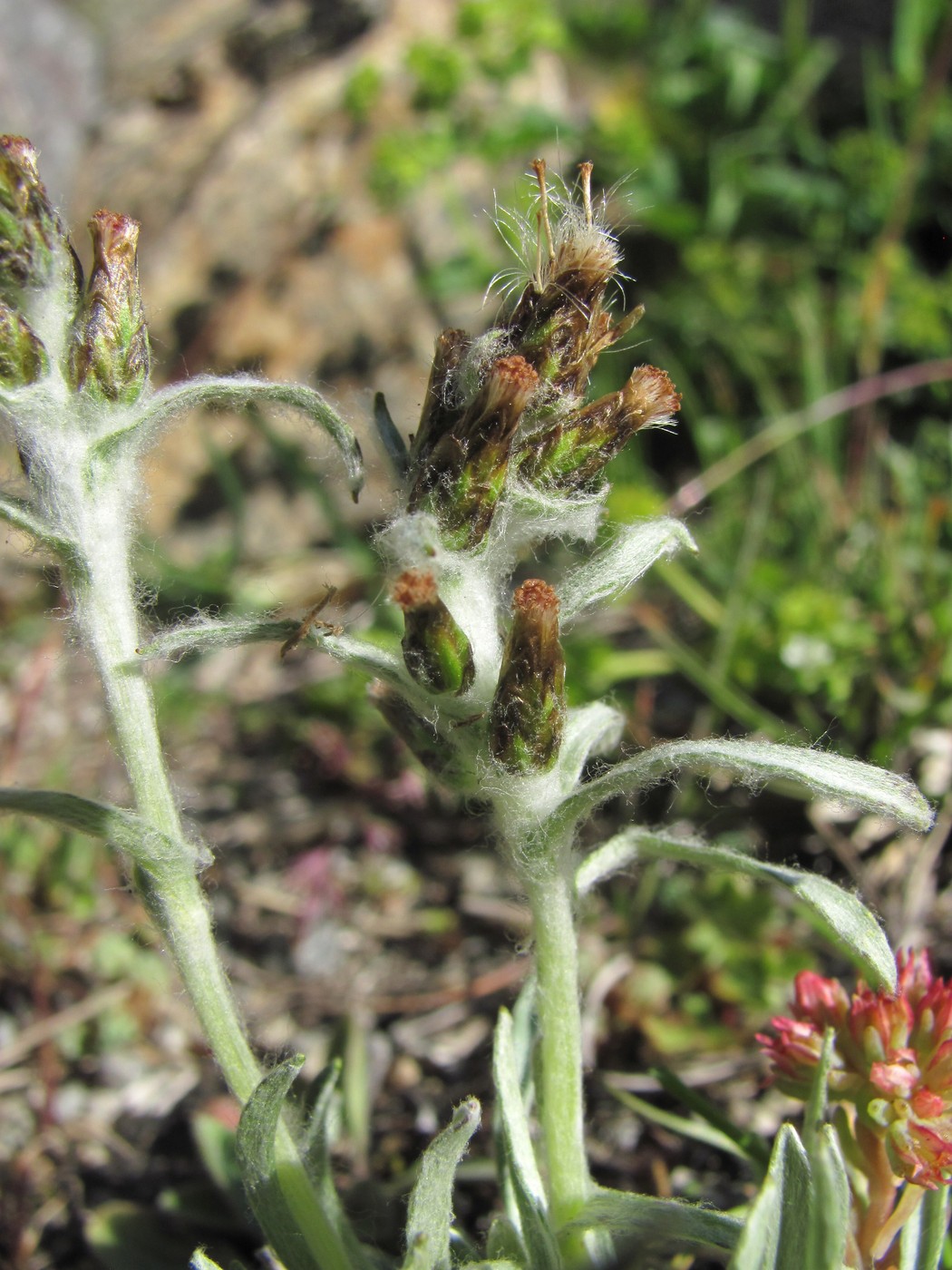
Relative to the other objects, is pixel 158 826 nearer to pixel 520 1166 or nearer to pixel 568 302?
pixel 520 1166

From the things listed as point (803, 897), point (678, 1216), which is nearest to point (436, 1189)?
point (678, 1216)

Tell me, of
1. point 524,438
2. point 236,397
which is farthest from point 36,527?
point 524,438

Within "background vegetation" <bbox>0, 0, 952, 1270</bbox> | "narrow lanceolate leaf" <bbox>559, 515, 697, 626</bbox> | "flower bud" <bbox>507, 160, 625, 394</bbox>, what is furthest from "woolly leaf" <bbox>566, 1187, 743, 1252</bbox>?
"flower bud" <bbox>507, 160, 625, 394</bbox>

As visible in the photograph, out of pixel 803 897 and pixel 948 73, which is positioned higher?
pixel 948 73

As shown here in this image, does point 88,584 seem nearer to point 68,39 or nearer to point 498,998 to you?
point 498,998

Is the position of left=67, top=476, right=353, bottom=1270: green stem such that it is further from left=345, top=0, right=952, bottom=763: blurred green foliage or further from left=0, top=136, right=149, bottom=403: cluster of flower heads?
left=345, top=0, right=952, bottom=763: blurred green foliage

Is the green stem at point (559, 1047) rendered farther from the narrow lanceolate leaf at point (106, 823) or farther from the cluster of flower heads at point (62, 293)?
the cluster of flower heads at point (62, 293)

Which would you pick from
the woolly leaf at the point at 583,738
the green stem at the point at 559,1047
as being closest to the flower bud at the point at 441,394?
the woolly leaf at the point at 583,738

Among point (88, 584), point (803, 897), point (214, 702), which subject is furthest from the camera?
point (214, 702)
